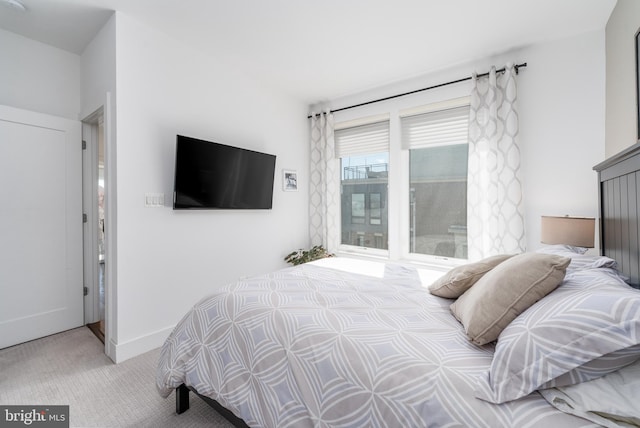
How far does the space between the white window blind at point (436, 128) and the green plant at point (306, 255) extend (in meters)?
1.70

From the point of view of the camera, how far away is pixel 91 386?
76.8 inches

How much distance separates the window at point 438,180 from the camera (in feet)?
10.3

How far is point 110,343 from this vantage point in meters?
2.32

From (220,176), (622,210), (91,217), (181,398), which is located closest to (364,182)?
(220,176)

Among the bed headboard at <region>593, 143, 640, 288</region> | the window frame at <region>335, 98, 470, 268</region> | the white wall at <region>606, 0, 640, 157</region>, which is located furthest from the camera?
the window frame at <region>335, 98, 470, 268</region>

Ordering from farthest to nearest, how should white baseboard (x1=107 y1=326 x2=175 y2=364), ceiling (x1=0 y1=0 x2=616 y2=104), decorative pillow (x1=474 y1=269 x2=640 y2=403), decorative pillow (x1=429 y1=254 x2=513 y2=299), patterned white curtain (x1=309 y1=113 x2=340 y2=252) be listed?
patterned white curtain (x1=309 y1=113 x2=340 y2=252) → white baseboard (x1=107 y1=326 x2=175 y2=364) → ceiling (x1=0 y1=0 x2=616 y2=104) → decorative pillow (x1=429 y1=254 x2=513 y2=299) → decorative pillow (x1=474 y1=269 x2=640 y2=403)

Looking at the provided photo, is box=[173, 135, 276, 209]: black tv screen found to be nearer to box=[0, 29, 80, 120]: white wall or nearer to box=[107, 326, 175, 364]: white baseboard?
box=[107, 326, 175, 364]: white baseboard

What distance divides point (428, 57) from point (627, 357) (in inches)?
115

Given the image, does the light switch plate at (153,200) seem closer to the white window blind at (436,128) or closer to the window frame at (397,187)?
the window frame at (397,187)

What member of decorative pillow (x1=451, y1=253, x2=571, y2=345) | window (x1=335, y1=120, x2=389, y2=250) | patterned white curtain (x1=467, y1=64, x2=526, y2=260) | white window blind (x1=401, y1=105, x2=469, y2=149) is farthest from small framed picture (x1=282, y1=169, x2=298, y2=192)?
decorative pillow (x1=451, y1=253, x2=571, y2=345)

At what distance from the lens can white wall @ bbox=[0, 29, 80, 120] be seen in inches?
98.3

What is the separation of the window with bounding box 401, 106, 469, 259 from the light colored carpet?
8.94 feet

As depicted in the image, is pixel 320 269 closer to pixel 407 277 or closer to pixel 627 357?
pixel 407 277

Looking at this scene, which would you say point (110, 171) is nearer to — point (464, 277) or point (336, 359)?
point (336, 359)
